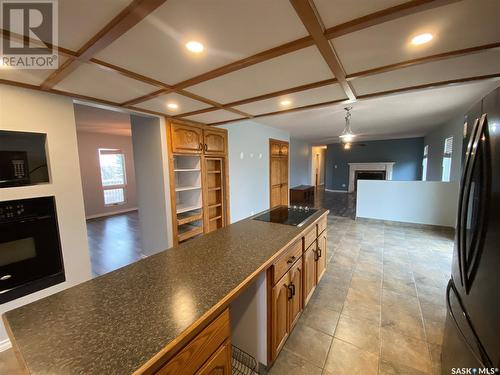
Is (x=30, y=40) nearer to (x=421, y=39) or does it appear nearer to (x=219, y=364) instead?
(x=219, y=364)

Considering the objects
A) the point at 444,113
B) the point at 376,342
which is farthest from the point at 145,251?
the point at 444,113

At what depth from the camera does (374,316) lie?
198 cm

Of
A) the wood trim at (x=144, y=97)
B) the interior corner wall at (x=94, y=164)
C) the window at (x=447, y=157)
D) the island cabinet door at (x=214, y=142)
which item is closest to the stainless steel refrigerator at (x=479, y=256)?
the wood trim at (x=144, y=97)

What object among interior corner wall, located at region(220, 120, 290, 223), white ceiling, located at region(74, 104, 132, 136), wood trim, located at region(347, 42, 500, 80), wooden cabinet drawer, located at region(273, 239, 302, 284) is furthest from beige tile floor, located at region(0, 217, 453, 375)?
white ceiling, located at region(74, 104, 132, 136)

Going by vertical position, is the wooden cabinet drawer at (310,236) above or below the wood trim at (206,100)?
below

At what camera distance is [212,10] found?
0.98m

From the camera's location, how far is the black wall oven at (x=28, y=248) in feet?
5.49

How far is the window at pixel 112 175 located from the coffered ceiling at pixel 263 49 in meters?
5.00

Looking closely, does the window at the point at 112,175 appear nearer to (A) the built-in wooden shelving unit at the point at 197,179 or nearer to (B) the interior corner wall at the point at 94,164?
(B) the interior corner wall at the point at 94,164

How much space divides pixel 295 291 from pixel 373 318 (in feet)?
2.96

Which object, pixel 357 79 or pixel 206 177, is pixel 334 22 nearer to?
pixel 357 79

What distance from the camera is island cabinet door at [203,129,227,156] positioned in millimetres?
3428

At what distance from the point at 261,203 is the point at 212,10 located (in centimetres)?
430

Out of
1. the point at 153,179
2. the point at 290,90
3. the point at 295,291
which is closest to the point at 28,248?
the point at 153,179
